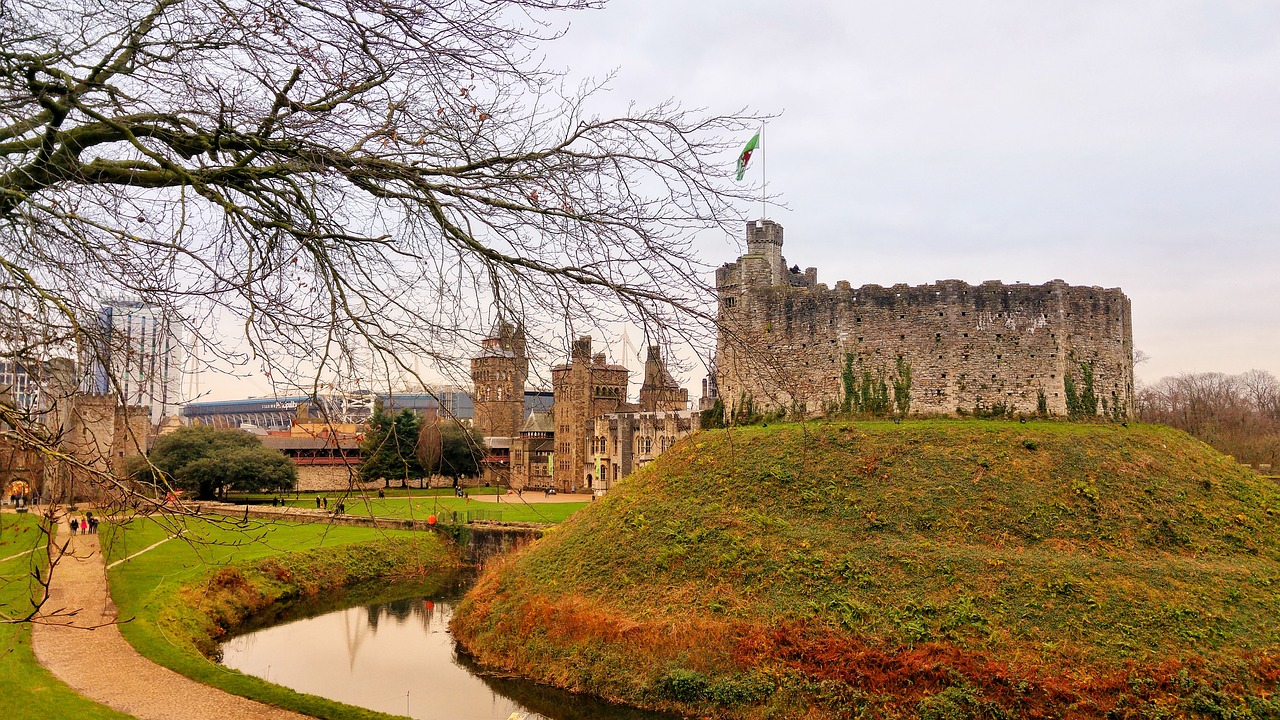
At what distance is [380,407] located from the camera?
5945 millimetres

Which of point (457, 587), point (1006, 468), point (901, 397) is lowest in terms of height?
point (457, 587)

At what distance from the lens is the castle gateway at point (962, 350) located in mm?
25594

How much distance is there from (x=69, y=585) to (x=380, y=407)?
69.1ft

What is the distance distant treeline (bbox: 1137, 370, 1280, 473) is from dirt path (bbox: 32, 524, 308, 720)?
145 feet

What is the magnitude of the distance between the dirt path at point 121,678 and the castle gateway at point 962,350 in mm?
15629

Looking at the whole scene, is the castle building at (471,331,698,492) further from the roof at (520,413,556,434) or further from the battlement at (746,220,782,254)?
the battlement at (746,220,782,254)

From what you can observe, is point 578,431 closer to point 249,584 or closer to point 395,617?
point 249,584

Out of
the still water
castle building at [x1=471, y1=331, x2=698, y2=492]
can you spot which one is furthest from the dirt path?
castle building at [x1=471, y1=331, x2=698, y2=492]

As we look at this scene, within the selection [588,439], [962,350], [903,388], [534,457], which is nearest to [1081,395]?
[962,350]

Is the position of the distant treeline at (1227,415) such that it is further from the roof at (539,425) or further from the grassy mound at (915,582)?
the roof at (539,425)

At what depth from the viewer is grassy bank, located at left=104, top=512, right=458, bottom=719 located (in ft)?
52.0

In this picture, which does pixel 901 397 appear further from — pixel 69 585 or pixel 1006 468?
pixel 69 585

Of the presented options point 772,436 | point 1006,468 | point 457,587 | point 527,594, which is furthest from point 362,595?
point 1006,468

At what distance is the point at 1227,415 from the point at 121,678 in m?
61.3
